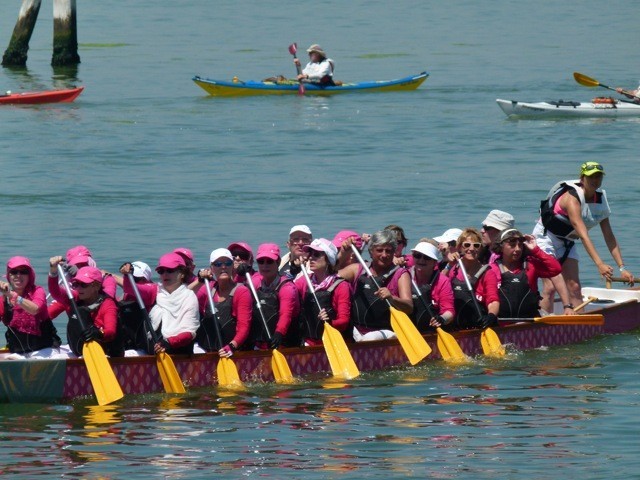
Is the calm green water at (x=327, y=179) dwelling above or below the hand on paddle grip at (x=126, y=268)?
below

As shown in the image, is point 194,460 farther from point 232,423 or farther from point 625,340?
point 625,340

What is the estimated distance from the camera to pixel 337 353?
1367cm

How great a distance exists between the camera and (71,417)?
1268 cm

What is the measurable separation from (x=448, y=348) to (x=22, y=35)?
32.1 metres

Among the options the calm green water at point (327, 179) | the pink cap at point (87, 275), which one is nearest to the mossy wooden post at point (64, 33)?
the calm green water at point (327, 179)

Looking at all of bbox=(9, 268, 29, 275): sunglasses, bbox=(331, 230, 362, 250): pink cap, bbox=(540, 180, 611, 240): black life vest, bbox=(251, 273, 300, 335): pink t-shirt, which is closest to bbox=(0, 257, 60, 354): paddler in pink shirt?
bbox=(9, 268, 29, 275): sunglasses

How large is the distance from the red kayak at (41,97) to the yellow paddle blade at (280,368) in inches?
1027

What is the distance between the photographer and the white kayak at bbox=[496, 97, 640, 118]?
3494 cm

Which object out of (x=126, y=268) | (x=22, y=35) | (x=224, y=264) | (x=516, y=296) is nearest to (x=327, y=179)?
(x=516, y=296)

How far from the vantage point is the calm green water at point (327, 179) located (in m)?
11.8

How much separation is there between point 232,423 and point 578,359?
14.1ft

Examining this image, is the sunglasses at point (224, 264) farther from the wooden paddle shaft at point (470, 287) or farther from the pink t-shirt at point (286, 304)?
the wooden paddle shaft at point (470, 287)

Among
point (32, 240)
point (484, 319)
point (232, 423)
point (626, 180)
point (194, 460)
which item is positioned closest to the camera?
point (194, 460)

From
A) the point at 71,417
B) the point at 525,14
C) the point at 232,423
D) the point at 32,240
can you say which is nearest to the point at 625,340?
the point at 232,423
